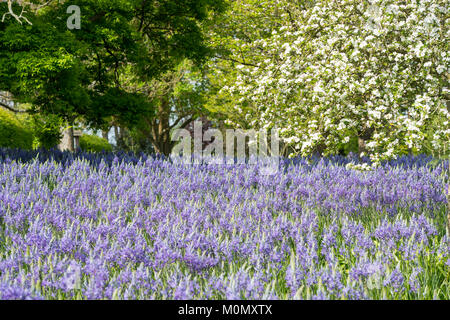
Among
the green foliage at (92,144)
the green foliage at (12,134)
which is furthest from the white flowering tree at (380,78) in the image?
the green foliage at (92,144)

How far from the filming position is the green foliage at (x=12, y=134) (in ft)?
47.9

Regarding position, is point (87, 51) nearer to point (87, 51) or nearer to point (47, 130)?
point (87, 51)

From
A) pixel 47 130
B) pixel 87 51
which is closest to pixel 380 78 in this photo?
pixel 47 130

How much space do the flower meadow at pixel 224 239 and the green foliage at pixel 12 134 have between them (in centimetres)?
729

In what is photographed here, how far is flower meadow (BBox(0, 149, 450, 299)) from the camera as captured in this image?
3.14 meters

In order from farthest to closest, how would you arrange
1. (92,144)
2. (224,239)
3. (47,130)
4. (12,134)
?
1. (92,144)
2. (12,134)
3. (47,130)
4. (224,239)

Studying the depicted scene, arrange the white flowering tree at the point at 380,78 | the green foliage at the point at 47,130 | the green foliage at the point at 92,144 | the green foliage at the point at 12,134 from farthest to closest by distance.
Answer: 1. the green foliage at the point at 92,144
2. the green foliage at the point at 12,134
3. the green foliage at the point at 47,130
4. the white flowering tree at the point at 380,78

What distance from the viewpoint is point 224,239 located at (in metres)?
4.42

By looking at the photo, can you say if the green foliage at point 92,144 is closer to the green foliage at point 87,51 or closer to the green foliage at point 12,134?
the green foliage at point 12,134

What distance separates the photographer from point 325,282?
3.21m

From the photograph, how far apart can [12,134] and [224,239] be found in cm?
1285

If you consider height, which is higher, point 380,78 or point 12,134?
point 380,78
